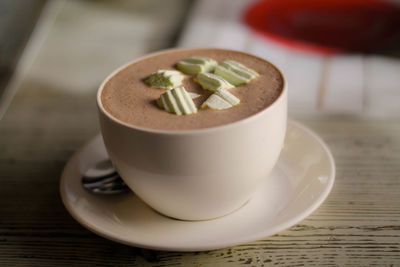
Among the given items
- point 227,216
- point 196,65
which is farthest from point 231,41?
point 227,216

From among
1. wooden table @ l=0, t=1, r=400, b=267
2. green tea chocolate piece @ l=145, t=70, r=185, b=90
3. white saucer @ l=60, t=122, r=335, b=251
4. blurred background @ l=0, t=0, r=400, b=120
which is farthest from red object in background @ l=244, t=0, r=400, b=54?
green tea chocolate piece @ l=145, t=70, r=185, b=90

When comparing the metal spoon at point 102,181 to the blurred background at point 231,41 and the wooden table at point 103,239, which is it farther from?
the blurred background at point 231,41

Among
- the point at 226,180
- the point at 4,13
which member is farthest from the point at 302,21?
the point at 226,180

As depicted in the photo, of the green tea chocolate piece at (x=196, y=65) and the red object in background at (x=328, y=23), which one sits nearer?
the green tea chocolate piece at (x=196, y=65)

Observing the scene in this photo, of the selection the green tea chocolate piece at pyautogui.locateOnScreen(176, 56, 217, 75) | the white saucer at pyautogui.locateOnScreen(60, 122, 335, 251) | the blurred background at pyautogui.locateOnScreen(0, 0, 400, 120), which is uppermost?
the green tea chocolate piece at pyautogui.locateOnScreen(176, 56, 217, 75)

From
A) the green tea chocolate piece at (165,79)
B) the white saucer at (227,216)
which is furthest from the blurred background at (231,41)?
the green tea chocolate piece at (165,79)

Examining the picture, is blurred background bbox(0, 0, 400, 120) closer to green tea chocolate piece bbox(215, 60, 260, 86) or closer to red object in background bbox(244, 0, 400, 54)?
red object in background bbox(244, 0, 400, 54)

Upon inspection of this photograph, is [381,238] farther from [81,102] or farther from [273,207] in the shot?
[81,102]
